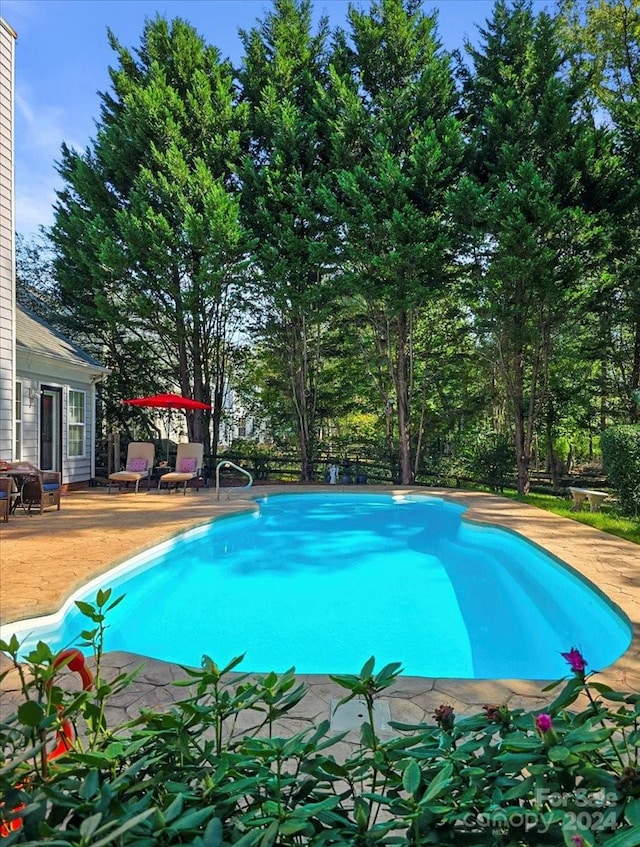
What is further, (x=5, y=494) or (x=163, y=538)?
(x=5, y=494)

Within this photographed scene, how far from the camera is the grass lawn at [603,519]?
7174mm

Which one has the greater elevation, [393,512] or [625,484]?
[625,484]

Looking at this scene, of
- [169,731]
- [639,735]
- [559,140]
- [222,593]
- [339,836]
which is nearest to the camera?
[339,836]

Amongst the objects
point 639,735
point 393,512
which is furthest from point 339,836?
point 393,512

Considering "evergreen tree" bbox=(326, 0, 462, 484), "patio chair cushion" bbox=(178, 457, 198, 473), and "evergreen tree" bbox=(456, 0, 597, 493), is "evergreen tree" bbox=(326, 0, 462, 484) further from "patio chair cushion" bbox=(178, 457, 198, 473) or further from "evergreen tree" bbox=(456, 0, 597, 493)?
"patio chair cushion" bbox=(178, 457, 198, 473)

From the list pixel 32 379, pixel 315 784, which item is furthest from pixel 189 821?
pixel 32 379

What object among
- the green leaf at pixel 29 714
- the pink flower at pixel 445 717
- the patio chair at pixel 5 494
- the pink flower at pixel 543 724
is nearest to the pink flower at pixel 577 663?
the pink flower at pixel 543 724

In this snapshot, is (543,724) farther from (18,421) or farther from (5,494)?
(18,421)

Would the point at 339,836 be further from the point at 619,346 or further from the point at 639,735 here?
the point at 619,346

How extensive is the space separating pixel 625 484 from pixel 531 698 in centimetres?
693

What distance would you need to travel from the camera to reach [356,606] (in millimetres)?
5520

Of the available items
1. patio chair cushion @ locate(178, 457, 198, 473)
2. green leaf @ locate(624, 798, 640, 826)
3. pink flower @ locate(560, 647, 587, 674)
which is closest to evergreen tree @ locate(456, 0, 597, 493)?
patio chair cushion @ locate(178, 457, 198, 473)

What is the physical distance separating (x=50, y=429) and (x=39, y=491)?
323cm

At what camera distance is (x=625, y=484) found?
8578 millimetres
